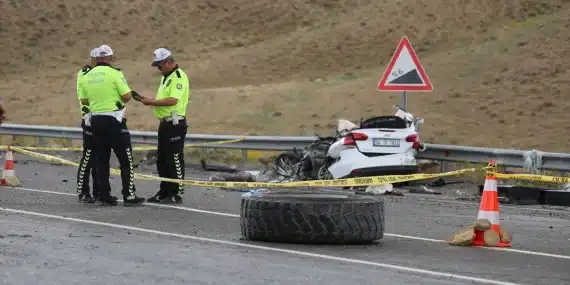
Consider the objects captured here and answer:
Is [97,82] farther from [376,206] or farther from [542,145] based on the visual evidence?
[542,145]

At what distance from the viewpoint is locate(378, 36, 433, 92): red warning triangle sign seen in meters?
20.6

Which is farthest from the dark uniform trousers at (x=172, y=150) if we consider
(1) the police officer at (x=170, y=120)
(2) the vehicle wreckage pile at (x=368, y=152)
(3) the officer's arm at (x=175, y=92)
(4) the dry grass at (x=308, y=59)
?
(4) the dry grass at (x=308, y=59)

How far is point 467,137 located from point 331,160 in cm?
1557

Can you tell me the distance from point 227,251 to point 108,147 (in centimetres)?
522

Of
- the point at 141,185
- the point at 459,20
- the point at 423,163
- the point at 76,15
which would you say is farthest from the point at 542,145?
the point at 76,15

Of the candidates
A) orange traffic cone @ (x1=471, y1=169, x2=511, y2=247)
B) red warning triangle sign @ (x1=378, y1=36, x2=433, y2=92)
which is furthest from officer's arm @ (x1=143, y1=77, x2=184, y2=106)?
red warning triangle sign @ (x1=378, y1=36, x2=433, y2=92)

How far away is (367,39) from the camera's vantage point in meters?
55.7

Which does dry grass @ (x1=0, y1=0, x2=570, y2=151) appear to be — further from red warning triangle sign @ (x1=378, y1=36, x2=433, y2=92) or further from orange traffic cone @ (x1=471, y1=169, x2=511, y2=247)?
orange traffic cone @ (x1=471, y1=169, x2=511, y2=247)

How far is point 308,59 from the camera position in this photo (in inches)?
2140

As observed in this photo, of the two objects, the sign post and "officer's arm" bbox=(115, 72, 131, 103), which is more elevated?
the sign post

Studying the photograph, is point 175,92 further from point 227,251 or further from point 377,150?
point 227,251

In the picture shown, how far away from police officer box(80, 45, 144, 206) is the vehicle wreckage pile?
13.1 ft

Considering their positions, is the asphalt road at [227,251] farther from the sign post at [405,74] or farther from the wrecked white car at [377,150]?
the sign post at [405,74]

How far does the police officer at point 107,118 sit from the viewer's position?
15.8m
